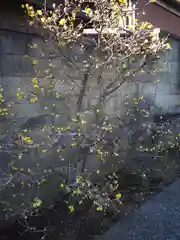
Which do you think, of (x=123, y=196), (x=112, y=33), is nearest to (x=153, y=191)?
(x=123, y=196)

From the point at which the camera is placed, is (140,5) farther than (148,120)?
No

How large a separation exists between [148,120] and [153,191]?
1970 millimetres

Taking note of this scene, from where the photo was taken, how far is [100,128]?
223 inches

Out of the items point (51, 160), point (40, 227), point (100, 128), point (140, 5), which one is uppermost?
point (140, 5)

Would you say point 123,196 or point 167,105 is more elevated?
point 167,105

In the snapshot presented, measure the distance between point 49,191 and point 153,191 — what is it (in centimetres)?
289

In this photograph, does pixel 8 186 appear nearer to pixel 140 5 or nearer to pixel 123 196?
pixel 123 196

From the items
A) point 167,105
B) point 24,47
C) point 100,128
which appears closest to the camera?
point 24,47

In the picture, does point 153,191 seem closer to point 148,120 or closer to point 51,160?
point 148,120

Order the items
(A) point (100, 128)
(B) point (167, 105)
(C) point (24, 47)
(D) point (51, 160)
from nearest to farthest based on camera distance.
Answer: (C) point (24, 47)
(D) point (51, 160)
(A) point (100, 128)
(B) point (167, 105)

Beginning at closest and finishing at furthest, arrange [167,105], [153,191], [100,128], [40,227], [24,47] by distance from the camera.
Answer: [24,47], [40,227], [100,128], [153,191], [167,105]

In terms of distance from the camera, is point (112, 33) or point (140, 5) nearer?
point (112, 33)

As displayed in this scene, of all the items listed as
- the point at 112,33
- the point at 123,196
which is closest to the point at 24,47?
the point at 112,33

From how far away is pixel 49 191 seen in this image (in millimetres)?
5219
